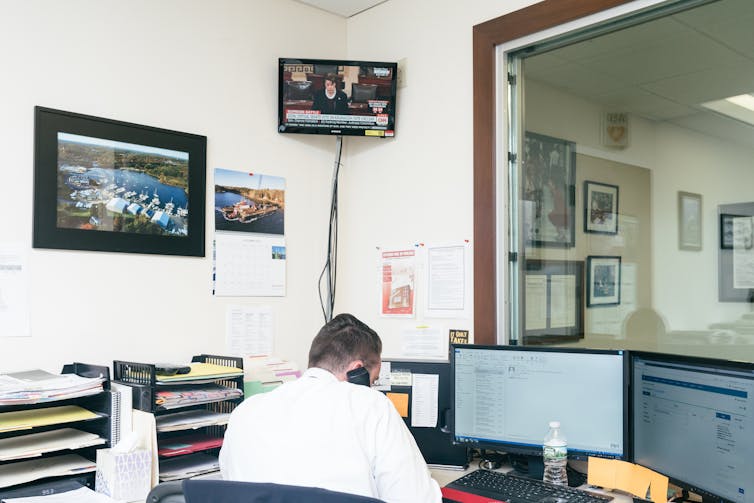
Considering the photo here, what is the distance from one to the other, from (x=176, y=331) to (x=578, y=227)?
1474 mm

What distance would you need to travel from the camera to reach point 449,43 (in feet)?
8.70

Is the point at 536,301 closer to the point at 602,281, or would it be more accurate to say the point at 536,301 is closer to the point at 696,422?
the point at 602,281

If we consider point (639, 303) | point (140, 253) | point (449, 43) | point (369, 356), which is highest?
point (449, 43)

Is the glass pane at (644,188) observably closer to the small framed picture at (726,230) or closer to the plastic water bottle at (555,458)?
the small framed picture at (726,230)

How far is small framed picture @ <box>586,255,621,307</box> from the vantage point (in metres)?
2.13

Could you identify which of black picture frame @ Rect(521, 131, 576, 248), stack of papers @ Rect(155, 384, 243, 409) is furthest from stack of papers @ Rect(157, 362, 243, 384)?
black picture frame @ Rect(521, 131, 576, 248)

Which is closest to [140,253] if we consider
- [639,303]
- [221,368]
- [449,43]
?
[221,368]

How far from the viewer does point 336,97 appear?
9.17 feet

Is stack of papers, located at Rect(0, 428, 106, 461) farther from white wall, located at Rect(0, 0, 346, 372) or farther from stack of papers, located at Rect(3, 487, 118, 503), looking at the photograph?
white wall, located at Rect(0, 0, 346, 372)

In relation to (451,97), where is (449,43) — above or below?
above

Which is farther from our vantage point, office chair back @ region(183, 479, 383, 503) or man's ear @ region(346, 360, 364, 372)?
man's ear @ region(346, 360, 364, 372)

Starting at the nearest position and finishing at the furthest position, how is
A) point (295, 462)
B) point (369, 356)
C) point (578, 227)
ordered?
point (295, 462), point (369, 356), point (578, 227)

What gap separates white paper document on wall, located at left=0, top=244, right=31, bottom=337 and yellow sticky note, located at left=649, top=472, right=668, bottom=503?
1.88 metres

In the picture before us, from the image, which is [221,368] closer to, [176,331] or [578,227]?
[176,331]
